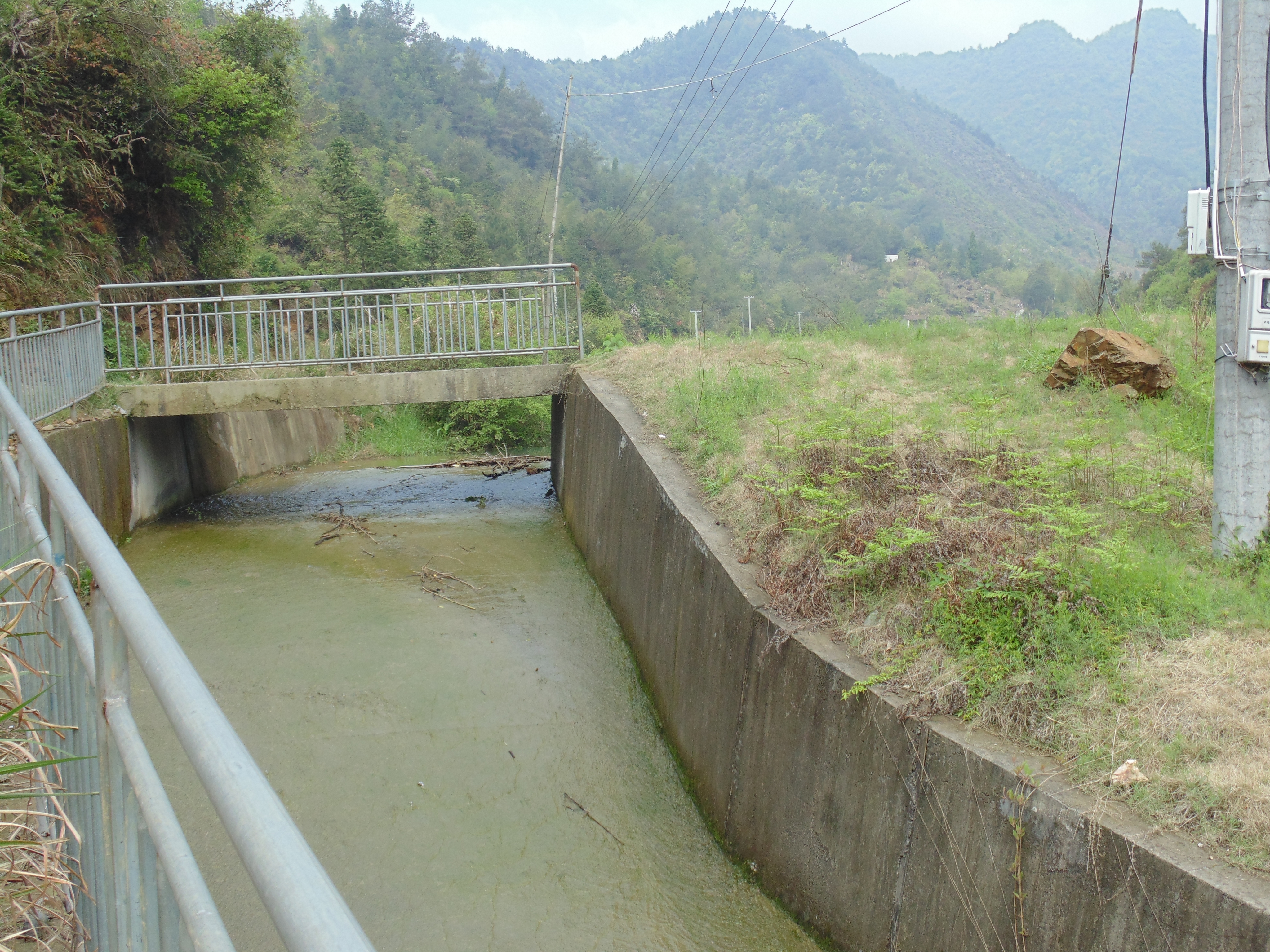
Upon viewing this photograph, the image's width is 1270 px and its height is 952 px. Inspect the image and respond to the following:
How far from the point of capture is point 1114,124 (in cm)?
16350

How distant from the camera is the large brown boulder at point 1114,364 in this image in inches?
295

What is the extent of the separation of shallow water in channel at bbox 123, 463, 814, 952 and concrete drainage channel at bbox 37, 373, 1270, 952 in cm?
36

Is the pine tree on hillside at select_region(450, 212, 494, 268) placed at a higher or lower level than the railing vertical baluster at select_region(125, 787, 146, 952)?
higher

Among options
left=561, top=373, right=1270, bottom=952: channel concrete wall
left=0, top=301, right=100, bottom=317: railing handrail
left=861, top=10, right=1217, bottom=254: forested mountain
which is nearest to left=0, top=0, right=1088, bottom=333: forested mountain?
left=0, top=301, right=100, bottom=317: railing handrail

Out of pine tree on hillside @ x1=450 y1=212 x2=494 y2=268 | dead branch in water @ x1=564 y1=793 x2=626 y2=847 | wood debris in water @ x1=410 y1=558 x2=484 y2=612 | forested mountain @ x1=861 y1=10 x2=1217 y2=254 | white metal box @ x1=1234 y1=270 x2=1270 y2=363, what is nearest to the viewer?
white metal box @ x1=1234 y1=270 x2=1270 y2=363

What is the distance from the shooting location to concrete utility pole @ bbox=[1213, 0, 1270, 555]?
14.8ft

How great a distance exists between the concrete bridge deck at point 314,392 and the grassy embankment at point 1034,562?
4245 mm

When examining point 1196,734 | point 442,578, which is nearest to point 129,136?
point 442,578

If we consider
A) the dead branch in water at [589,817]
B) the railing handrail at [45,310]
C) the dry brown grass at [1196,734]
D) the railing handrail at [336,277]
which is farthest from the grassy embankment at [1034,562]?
the railing handrail at [45,310]

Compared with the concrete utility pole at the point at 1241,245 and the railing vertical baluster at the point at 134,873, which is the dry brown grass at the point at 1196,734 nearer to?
the concrete utility pole at the point at 1241,245

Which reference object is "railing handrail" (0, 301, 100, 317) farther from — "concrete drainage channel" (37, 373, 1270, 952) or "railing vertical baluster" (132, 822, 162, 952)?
"railing vertical baluster" (132, 822, 162, 952)

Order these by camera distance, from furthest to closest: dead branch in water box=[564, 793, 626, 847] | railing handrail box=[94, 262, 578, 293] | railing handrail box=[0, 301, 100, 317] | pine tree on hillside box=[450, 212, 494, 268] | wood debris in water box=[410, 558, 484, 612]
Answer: pine tree on hillside box=[450, 212, 494, 268] < railing handrail box=[94, 262, 578, 293] < wood debris in water box=[410, 558, 484, 612] < railing handrail box=[0, 301, 100, 317] < dead branch in water box=[564, 793, 626, 847]

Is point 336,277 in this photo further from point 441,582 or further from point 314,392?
point 441,582

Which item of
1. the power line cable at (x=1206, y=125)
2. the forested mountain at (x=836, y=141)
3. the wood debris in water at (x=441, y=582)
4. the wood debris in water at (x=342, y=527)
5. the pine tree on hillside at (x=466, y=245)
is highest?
the forested mountain at (x=836, y=141)
